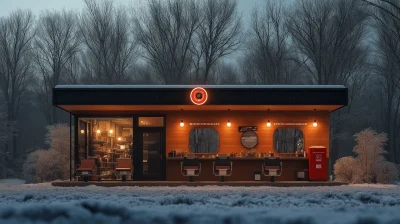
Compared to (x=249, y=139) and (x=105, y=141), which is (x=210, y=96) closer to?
(x=249, y=139)

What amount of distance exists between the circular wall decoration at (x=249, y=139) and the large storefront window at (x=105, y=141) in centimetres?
476

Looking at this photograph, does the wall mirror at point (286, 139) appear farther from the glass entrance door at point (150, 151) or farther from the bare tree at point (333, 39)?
the glass entrance door at point (150, 151)

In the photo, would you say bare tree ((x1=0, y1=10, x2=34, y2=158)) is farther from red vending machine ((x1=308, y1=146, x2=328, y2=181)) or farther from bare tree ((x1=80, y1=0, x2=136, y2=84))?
red vending machine ((x1=308, y1=146, x2=328, y2=181))

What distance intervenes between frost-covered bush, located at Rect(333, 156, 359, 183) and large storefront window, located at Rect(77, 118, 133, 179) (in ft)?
31.9

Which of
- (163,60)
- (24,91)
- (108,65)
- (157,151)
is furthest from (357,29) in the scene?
(24,91)

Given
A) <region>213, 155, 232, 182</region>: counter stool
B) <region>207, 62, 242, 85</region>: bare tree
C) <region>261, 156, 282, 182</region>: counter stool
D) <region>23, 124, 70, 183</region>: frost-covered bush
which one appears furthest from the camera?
<region>207, 62, 242, 85</region>: bare tree

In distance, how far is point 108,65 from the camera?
45406mm

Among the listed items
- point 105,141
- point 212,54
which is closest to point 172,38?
point 212,54

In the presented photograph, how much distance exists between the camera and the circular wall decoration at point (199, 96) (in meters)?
19.0

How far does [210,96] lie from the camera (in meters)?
19.2

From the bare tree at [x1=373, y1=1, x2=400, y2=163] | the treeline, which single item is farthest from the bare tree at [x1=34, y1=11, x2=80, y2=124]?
the bare tree at [x1=373, y1=1, x2=400, y2=163]

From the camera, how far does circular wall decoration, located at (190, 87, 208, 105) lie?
1900cm

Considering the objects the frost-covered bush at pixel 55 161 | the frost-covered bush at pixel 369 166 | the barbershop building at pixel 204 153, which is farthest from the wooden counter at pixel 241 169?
the frost-covered bush at pixel 55 161

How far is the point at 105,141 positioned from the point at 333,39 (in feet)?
76.3
